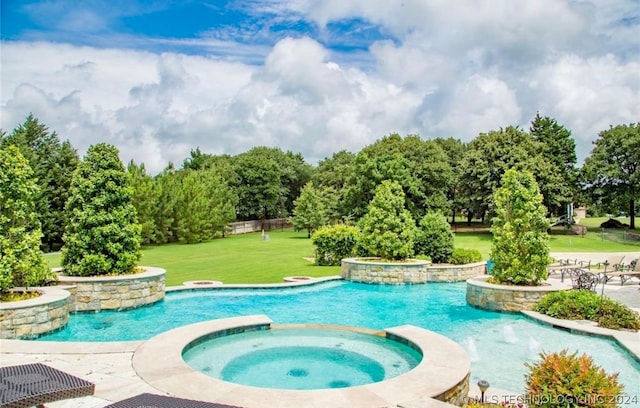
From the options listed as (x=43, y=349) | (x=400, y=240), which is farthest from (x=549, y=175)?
(x=43, y=349)

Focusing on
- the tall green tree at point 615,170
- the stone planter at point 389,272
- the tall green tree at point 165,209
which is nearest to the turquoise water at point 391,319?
the stone planter at point 389,272

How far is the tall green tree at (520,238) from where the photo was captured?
14.3m

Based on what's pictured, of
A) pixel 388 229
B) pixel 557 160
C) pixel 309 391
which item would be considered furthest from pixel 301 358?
pixel 557 160

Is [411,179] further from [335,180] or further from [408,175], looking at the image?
[335,180]

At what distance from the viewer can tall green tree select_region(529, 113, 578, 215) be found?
39.4m

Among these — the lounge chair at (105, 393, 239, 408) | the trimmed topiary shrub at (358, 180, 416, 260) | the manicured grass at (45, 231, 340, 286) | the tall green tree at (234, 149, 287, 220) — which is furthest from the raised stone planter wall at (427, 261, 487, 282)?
the tall green tree at (234, 149, 287, 220)

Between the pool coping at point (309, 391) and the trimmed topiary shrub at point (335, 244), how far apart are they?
1447 centimetres

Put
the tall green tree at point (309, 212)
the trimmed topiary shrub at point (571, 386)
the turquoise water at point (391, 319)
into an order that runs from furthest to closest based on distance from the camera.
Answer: the tall green tree at point (309, 212), the turquoise water at point (391, 319), the trimmed topiary shrub at point (571, 386)

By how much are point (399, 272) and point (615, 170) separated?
3074cm

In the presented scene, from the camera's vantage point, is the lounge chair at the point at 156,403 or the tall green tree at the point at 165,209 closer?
the lounge chair at the point at 156,403

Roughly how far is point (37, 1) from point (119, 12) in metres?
2.35

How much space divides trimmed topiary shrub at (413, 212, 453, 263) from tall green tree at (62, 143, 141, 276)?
12222mm

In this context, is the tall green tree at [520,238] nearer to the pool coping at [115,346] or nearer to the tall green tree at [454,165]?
the pool coping at [115,346]

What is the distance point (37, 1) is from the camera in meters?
14.4
